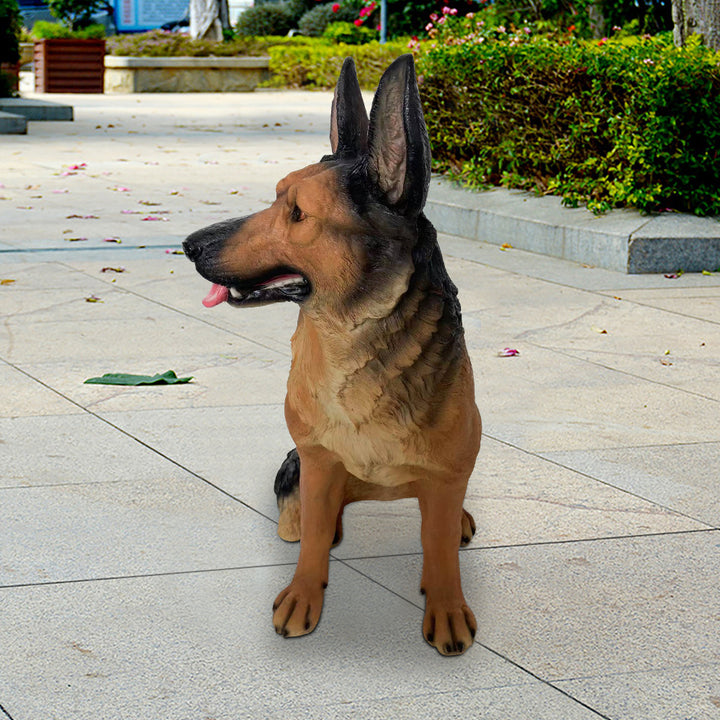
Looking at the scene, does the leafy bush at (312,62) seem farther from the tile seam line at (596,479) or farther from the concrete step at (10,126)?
the tile seam line at (596,479)

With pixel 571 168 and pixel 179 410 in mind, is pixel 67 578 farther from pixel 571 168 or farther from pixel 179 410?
pixel 571 168

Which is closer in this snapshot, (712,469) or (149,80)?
(712,469)

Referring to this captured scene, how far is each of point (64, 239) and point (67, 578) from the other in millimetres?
6130

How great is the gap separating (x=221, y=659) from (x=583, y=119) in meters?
6.99

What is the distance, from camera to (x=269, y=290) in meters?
2.73

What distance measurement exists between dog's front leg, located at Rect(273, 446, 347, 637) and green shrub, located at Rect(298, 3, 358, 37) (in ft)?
121

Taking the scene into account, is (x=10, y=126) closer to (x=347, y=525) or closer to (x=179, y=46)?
(x=179, y=46)

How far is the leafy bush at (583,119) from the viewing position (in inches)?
328

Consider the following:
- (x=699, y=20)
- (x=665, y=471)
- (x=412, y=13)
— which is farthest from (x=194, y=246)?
(x=412, y=13)

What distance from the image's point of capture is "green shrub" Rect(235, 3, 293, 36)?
41.2 metres

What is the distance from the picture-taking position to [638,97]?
8422mm

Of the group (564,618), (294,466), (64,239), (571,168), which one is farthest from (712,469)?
(64,239)

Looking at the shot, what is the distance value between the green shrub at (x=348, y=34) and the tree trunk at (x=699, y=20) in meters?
25.1

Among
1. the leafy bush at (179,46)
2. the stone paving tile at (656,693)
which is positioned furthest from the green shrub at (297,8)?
the stone paving tile at (656,693)
